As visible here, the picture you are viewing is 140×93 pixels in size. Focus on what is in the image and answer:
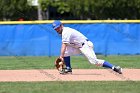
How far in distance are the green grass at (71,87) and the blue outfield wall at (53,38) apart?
1280cm

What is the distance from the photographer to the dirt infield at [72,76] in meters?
12.6

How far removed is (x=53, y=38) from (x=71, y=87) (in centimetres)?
1370

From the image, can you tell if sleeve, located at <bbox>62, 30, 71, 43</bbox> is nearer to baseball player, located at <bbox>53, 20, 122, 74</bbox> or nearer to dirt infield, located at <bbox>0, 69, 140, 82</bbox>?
baseball player, located at <bbox>53, 20, 122, 74</bbox>

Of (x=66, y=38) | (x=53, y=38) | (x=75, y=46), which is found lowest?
(x=53, y=38)

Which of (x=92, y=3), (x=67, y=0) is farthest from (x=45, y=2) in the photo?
(x=92, y=3)

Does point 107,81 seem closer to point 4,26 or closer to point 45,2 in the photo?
point 4,26

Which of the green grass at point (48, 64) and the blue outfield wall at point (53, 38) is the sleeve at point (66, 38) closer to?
the green grass at point (48, 64)

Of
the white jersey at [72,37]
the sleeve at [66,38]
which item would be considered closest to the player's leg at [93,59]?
the white jersey at [72,37]

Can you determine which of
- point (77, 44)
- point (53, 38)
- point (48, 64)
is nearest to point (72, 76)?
point (77, 44)

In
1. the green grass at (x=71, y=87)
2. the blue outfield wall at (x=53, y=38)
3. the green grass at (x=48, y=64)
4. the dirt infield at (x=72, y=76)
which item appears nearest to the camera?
the green grass at (x=71, y=87)

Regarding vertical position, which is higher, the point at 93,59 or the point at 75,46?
the point at 75,46

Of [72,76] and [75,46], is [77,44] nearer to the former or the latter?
[75,46]

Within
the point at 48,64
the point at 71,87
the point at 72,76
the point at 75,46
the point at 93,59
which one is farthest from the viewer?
the point at 48,64

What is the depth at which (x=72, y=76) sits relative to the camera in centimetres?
1325
